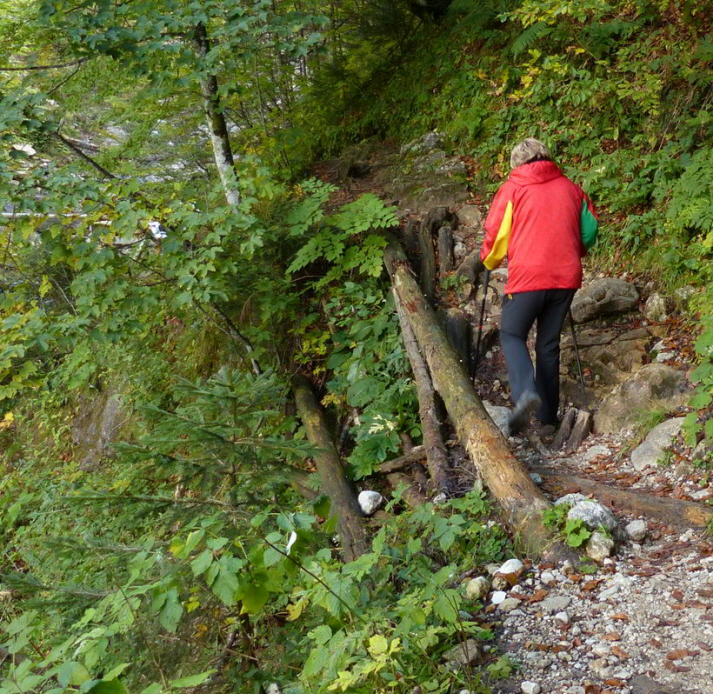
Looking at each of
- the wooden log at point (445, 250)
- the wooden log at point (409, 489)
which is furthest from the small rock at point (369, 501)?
the wooden log at point (445, 250)

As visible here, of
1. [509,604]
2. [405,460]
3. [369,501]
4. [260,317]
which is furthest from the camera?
[260,317]

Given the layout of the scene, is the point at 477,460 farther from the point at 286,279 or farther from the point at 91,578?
the point at 286,279

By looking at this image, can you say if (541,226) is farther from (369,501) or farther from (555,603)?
(555,603)

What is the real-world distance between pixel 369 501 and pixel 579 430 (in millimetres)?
2051

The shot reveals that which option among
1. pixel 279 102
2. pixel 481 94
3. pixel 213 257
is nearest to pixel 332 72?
pixel 279 102

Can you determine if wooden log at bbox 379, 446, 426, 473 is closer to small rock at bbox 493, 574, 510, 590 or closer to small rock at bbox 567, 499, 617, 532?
small rock at bbox 567, 499, 617, 532

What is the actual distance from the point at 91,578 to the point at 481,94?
27.2 ft

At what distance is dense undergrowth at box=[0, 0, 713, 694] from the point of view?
2.93 meters

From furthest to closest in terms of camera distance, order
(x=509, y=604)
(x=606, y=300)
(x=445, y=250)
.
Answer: (x=445, y=250), (x=606, y=300), (x=509, y=604)

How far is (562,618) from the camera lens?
11.0 feet

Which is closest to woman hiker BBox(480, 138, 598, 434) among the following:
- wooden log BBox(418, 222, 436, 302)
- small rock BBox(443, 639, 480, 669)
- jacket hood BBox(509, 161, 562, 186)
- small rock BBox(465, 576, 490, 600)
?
jacket hood BBox(509, 161, 562, 186)

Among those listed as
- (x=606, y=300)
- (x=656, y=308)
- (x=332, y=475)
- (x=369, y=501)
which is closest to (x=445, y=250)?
(x=606, y=300)

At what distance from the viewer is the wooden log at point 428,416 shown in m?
5.31

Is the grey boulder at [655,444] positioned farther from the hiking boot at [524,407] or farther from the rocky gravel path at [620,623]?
the rocky gravel path at [620,623]
